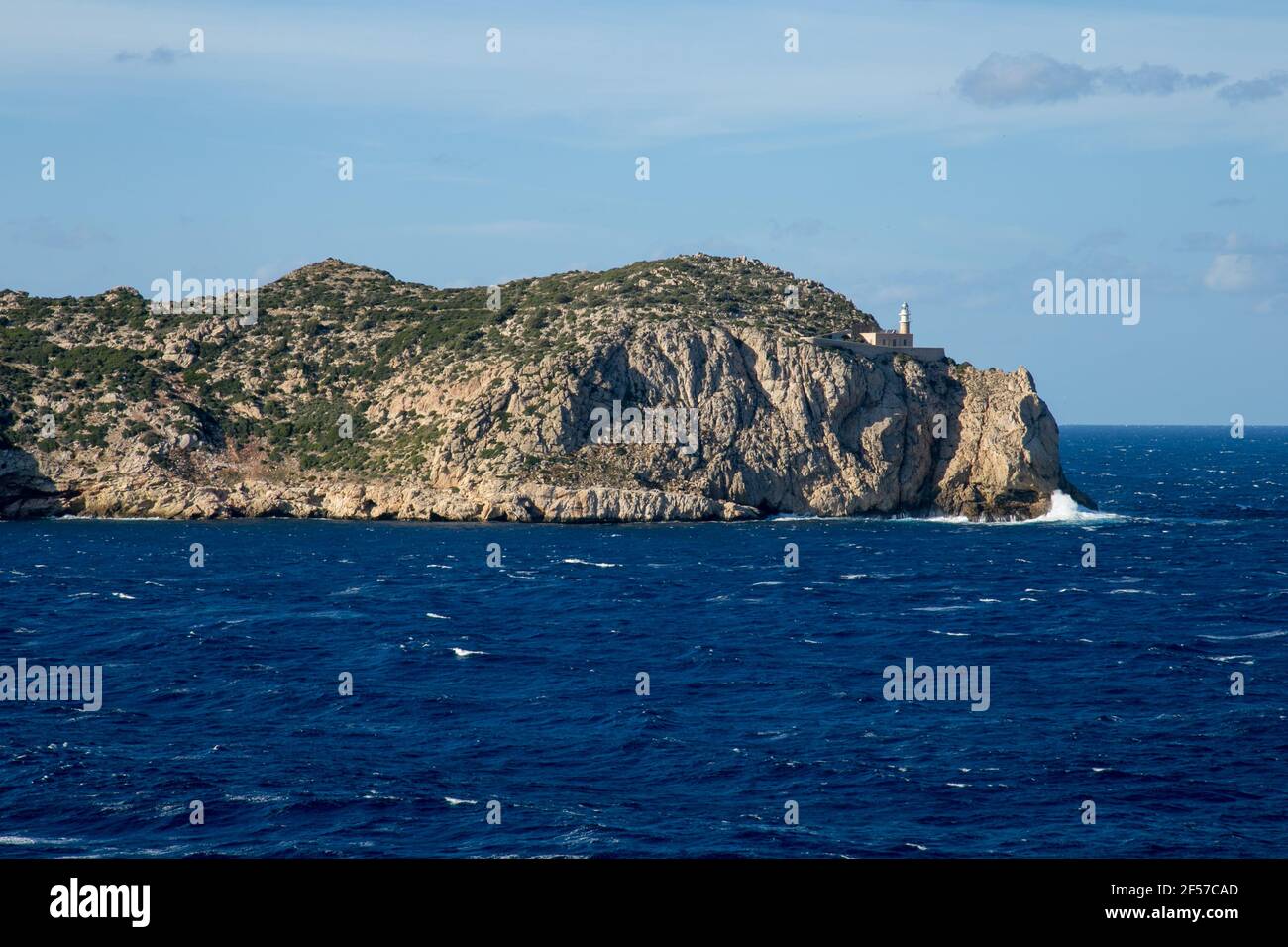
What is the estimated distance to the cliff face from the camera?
144125 millimetres

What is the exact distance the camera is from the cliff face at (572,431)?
473ft

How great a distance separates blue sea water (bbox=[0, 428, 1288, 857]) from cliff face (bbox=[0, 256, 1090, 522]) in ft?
67.6

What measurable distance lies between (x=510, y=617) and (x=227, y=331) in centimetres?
10558

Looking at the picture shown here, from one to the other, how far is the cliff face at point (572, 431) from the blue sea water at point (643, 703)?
20602 mm

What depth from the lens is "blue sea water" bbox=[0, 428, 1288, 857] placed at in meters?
47.0

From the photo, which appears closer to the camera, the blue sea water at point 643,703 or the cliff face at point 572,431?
the blue sea water at point 643,703

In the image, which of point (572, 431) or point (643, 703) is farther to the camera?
point (572, 431)

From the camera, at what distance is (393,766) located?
2144 inches

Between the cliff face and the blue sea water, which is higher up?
the cliff face

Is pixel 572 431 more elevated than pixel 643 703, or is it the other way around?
pixel 572 431

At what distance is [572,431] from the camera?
14750 cm

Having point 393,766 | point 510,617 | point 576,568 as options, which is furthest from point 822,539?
point 393,766

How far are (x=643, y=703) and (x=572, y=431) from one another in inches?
3293

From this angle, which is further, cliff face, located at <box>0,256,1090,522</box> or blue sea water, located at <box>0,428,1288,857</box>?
cliff face, located at <box>0,256,1090,522</box>
